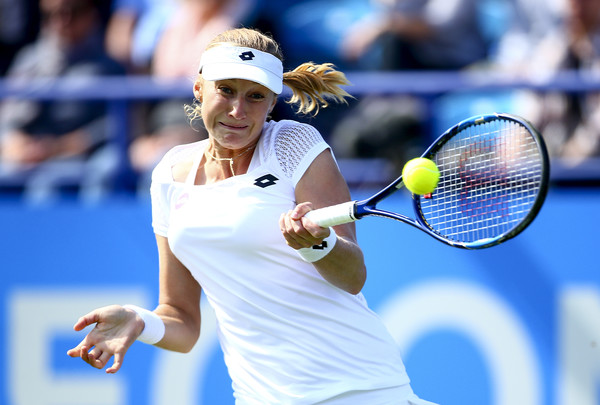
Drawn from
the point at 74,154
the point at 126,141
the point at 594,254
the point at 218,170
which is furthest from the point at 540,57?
the point at 218,170

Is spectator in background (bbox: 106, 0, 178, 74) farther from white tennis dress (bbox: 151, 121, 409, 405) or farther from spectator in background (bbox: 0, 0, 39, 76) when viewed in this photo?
white tennis dress (bbox: 151, 121, 409, 405)

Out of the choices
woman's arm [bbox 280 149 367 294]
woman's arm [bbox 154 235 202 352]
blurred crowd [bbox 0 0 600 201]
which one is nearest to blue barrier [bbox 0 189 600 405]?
blurred crowd [bbox 0 0 600 201]

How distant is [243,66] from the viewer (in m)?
2.70

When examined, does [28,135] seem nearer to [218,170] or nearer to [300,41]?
[300,41]

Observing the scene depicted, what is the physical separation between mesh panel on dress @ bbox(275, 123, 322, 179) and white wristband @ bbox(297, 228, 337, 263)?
0.91 feet

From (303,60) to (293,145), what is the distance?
3.35m

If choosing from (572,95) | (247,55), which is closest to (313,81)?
(247,55)

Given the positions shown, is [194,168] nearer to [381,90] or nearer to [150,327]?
[150,327]

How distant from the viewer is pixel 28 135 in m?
5.76

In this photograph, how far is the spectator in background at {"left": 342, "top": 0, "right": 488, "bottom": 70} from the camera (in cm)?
566

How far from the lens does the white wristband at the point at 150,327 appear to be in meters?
2.83

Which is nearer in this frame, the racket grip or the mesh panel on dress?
the racket grip

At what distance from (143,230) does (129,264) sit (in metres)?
0.19

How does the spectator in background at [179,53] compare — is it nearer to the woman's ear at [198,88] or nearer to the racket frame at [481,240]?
the woman's ear at [198,88]
